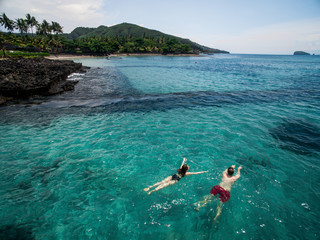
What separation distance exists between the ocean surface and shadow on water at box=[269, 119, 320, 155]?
8cm

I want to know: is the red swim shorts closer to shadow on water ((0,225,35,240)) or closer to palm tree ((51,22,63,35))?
shadow on water ((0,225,35,240))

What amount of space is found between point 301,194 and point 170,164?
6446mm

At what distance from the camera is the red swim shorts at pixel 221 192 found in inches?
272

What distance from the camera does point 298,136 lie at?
12.1 meters

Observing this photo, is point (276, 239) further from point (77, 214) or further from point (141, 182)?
point (77, 214)

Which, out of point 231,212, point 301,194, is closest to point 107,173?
point 231,212

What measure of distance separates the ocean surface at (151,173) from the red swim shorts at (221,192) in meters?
0.29

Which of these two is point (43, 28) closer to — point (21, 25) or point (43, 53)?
point (21, 25)

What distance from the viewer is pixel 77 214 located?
20.7ft

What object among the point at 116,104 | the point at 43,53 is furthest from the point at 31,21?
the point at 116,104

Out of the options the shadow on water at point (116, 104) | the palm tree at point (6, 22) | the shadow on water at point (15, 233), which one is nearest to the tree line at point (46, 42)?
the palm tree at point (6, 22)

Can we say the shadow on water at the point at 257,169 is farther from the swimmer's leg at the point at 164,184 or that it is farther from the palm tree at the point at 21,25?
the palm tree at the point at 21,25

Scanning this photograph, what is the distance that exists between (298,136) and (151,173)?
1203 cm

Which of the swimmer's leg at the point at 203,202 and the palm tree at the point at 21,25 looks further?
the palm tree at the point at 21,25
